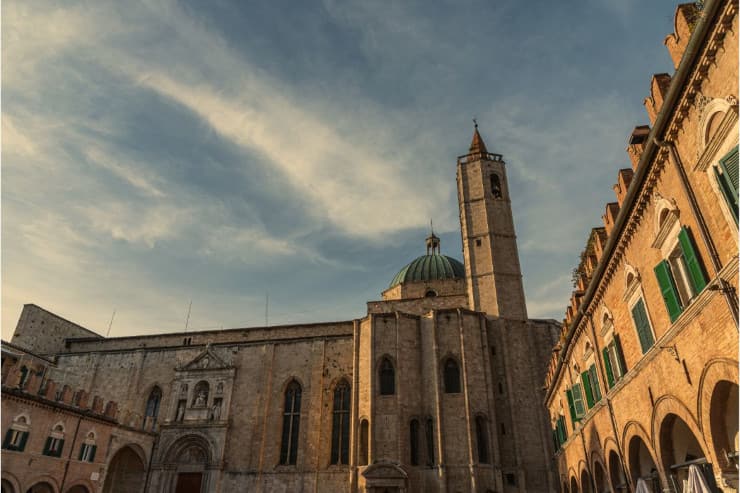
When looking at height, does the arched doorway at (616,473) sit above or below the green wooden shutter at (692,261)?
below

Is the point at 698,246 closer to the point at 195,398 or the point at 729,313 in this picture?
the point at 729,313

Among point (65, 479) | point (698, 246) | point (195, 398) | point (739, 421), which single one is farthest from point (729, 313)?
point (195, 398)

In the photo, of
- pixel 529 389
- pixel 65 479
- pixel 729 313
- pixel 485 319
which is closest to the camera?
pixel 729 313

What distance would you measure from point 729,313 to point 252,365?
98.0ft

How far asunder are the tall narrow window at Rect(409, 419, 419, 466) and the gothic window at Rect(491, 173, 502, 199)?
1675 centimetres

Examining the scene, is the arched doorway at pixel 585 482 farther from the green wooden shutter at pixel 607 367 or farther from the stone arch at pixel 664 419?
the stone arch at pixel 664 419

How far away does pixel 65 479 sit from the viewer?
2209cm

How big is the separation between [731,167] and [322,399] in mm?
27493

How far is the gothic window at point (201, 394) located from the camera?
32.0m

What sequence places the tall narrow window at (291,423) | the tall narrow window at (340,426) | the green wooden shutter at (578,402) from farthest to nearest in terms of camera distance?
the tall narrow window at (291,423) → the tall narrow window at (340,426) → the green wooden shutter at (578,402)

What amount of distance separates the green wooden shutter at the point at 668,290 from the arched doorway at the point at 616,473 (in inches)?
246

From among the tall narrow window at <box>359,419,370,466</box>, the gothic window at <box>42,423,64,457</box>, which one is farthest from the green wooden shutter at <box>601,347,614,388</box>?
the gothic window at <box>42,423,64,457</box>

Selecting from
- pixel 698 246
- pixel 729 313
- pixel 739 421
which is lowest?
pixel 739 421

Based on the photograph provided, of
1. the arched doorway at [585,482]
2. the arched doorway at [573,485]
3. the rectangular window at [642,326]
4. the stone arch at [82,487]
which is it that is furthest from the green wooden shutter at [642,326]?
the stone arch at [82,487]
